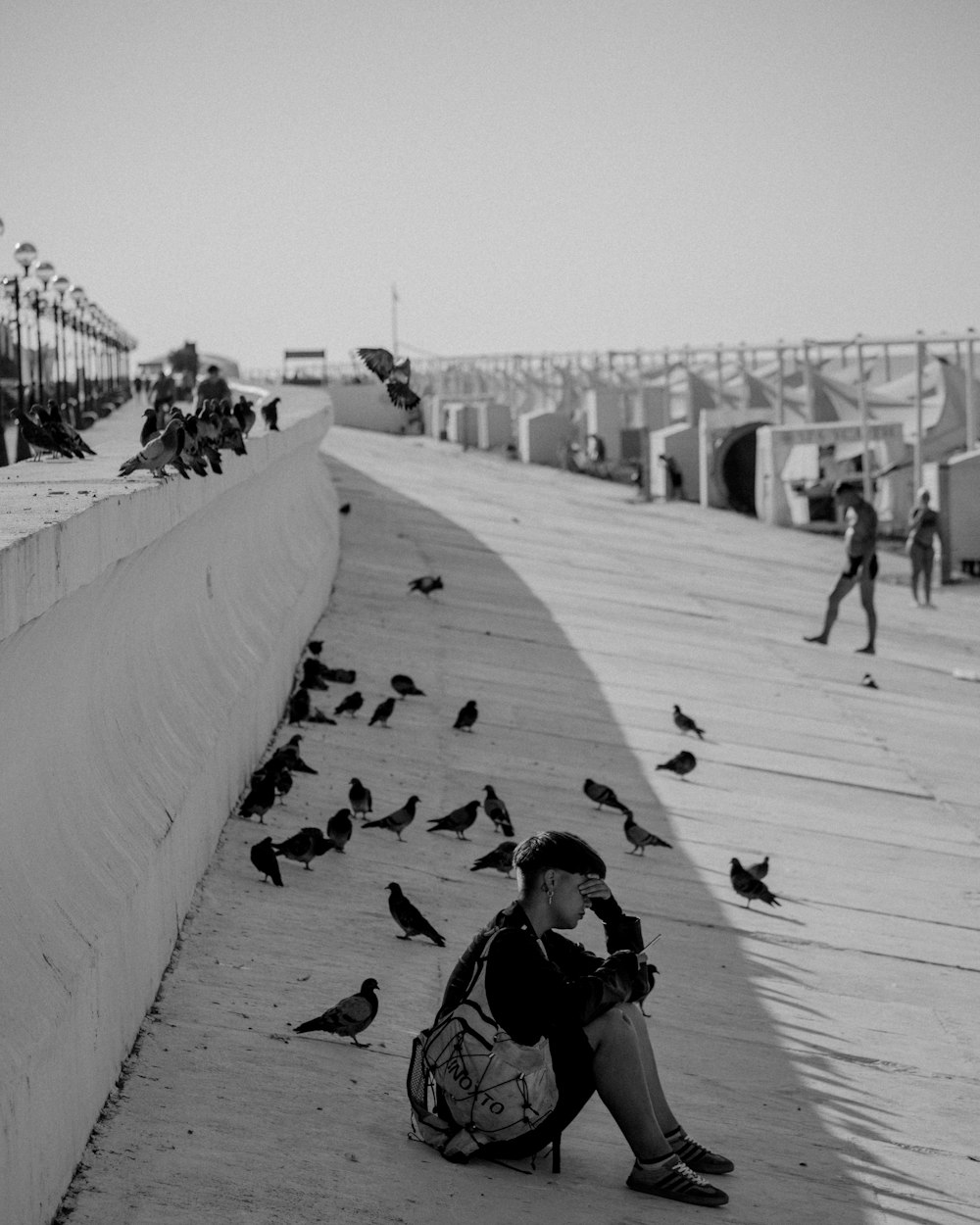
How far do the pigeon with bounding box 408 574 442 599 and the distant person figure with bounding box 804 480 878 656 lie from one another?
406cm

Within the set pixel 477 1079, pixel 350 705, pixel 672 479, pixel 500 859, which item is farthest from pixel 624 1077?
pixel 672 479

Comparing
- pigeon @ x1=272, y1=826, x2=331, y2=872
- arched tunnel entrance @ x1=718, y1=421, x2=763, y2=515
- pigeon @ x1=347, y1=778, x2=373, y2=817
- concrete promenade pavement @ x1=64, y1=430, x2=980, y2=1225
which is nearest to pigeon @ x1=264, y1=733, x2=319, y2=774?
concrete promenade pavement @ x1=64, y1=430, x2=980, y2=1225

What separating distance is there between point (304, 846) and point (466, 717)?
3665mm

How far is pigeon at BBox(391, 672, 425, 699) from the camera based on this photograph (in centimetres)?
1124

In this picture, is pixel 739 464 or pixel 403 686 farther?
pixel 739 464

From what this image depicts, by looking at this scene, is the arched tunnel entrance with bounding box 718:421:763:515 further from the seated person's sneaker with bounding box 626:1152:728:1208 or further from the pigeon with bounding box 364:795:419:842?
the seated person's sneaker with bounding box 626:1152:728:1208

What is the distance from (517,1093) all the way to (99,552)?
1.81 m

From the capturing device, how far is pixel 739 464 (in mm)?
42562

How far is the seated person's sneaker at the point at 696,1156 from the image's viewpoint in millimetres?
5039

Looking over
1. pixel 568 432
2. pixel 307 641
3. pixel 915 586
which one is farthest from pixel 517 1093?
pixel 568 432

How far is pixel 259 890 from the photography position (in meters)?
6.84

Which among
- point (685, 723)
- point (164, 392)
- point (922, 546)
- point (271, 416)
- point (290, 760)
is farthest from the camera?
point (922, 546)

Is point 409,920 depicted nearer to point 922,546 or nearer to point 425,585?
point 425,585

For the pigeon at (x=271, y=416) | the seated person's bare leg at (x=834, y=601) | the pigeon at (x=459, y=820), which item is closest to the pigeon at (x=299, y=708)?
the pigeon at (x=459, y=820)
